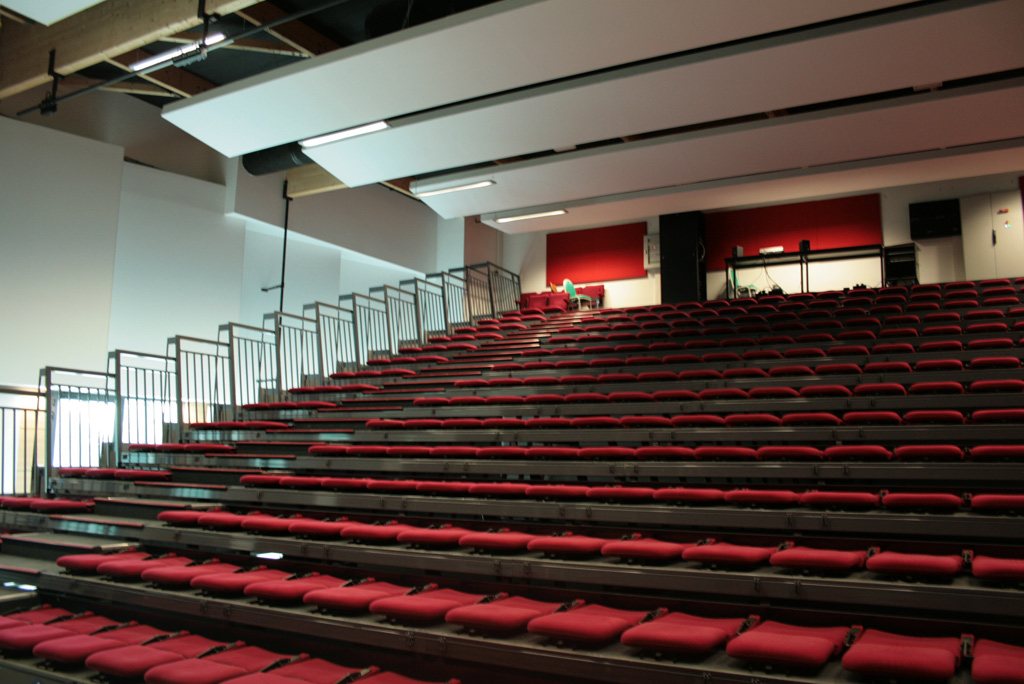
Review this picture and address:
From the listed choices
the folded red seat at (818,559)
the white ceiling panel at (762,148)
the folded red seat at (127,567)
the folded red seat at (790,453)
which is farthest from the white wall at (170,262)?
the folded red seat at (818,559)

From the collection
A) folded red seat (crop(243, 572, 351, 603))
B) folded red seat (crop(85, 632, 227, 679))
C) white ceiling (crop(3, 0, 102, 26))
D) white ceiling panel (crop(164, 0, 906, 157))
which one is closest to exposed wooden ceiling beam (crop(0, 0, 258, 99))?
white ceiling (crop(3, 0, 102, 26))

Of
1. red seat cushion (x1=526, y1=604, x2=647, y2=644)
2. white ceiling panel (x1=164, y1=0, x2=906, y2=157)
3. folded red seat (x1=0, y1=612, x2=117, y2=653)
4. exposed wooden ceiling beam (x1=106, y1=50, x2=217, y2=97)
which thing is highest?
exposed wooden ceiling beam (x1=106, y1=50, x2=217, y2=97)

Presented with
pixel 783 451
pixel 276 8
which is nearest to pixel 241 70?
pixel 276 8

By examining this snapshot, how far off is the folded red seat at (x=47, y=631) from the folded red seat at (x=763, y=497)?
3.25 metres

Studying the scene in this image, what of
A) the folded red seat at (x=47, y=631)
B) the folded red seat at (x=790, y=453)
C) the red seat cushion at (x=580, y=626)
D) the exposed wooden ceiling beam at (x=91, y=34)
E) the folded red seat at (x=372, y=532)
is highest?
the exposed wooden ceiling beam at (x=91, y=34)

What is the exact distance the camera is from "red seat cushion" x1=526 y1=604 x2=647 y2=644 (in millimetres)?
2580

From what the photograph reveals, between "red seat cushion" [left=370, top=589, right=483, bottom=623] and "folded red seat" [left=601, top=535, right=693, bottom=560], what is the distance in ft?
2.18

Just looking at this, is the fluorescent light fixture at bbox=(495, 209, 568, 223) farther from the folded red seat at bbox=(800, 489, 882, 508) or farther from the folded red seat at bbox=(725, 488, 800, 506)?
the folded red seat at bbox=(800, 489, 882, 508)

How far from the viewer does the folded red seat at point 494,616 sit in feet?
9.07

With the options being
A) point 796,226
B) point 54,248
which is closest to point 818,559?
point 54,248

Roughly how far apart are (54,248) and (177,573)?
611 cm

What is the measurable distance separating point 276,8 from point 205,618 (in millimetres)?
6567

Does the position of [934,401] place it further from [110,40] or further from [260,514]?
[110,40]

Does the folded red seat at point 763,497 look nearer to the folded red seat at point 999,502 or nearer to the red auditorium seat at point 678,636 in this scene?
the folded red seat at point 999,502
